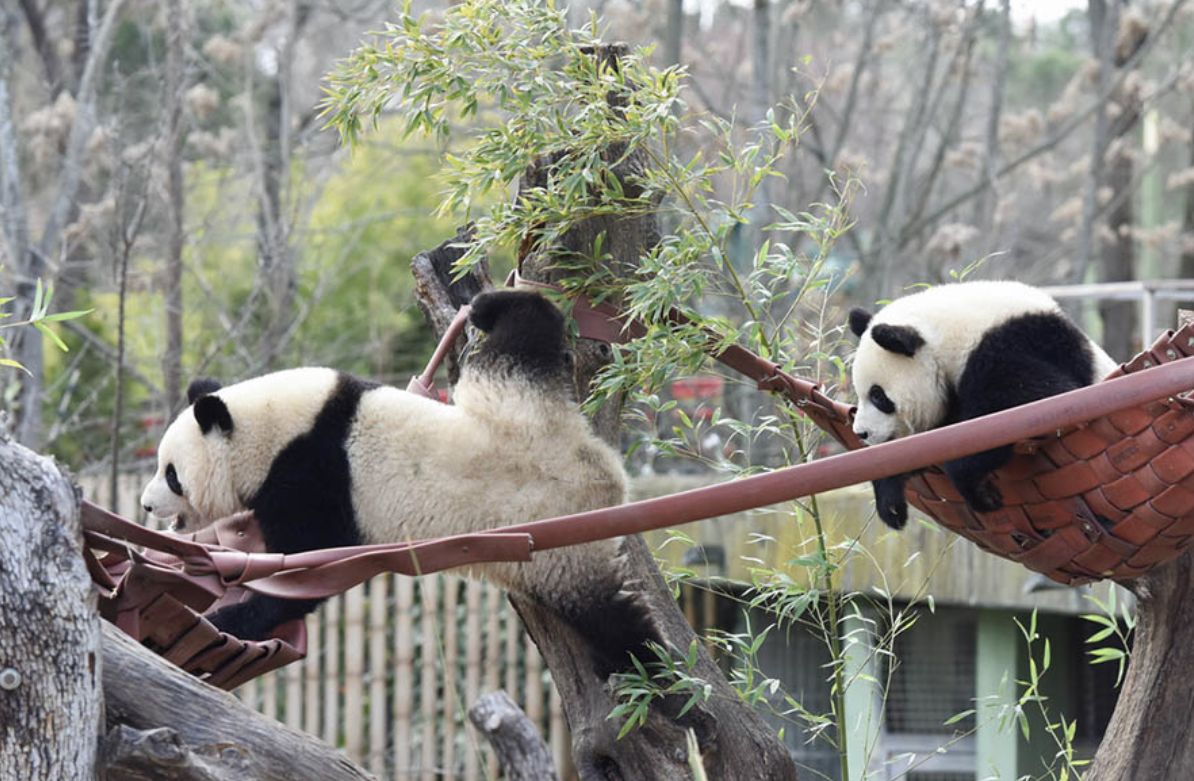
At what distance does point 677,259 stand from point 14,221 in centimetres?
383

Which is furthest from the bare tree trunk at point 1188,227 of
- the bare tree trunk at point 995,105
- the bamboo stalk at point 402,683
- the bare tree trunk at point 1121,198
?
the bamboo stalk at point 402,683

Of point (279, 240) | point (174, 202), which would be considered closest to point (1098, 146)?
point (279, 240)

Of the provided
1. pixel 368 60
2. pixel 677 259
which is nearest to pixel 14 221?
pixel 368 60

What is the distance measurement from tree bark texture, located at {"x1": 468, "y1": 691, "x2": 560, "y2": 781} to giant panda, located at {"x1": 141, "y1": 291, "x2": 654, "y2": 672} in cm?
48

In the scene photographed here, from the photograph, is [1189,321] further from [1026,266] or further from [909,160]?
[1026,266]

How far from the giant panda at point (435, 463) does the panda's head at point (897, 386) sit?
560 millimetres

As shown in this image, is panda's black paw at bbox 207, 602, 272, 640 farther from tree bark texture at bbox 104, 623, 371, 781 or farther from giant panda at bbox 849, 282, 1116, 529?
giant panda at bbox 849, 282, 1116, 529

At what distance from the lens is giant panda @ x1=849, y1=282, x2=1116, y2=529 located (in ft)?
9.01

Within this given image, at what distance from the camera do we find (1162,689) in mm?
2744

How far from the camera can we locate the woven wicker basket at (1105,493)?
88.4 inches

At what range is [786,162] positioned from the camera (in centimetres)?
784

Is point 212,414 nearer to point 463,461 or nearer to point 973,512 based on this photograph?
point 463,461

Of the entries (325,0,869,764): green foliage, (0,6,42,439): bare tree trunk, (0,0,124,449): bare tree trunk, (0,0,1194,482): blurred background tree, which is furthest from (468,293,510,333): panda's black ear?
(0,6,42,439): bare tree trunk

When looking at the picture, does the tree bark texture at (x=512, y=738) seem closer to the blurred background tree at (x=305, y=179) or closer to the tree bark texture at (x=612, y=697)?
the tree bark texture at (x=612, y=697)
